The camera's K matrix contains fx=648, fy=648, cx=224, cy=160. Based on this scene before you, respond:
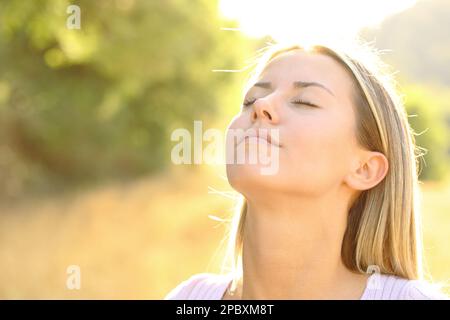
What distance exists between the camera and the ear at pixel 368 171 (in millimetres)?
1741

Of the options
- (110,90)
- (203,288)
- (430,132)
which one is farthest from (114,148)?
(430,132)

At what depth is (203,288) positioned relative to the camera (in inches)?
73.5

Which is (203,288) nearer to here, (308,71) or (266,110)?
(266,110)

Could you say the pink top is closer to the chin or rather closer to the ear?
the ear

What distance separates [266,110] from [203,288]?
1.86ft

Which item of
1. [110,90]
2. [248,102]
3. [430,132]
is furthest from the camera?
[430,132]

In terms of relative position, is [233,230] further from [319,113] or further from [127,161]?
[127,161]

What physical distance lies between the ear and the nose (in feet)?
0.87

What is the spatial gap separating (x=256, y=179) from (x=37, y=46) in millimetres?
10313

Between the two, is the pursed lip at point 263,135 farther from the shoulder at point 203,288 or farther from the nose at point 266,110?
the shoulder at point 203,288

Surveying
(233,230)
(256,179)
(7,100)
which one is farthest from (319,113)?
(7,100)

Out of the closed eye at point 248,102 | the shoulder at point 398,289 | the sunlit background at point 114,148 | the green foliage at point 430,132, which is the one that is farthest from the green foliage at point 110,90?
the green foliage at point 430,132

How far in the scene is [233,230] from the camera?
198 cm

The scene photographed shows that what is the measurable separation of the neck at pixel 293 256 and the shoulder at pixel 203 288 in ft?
0.49
